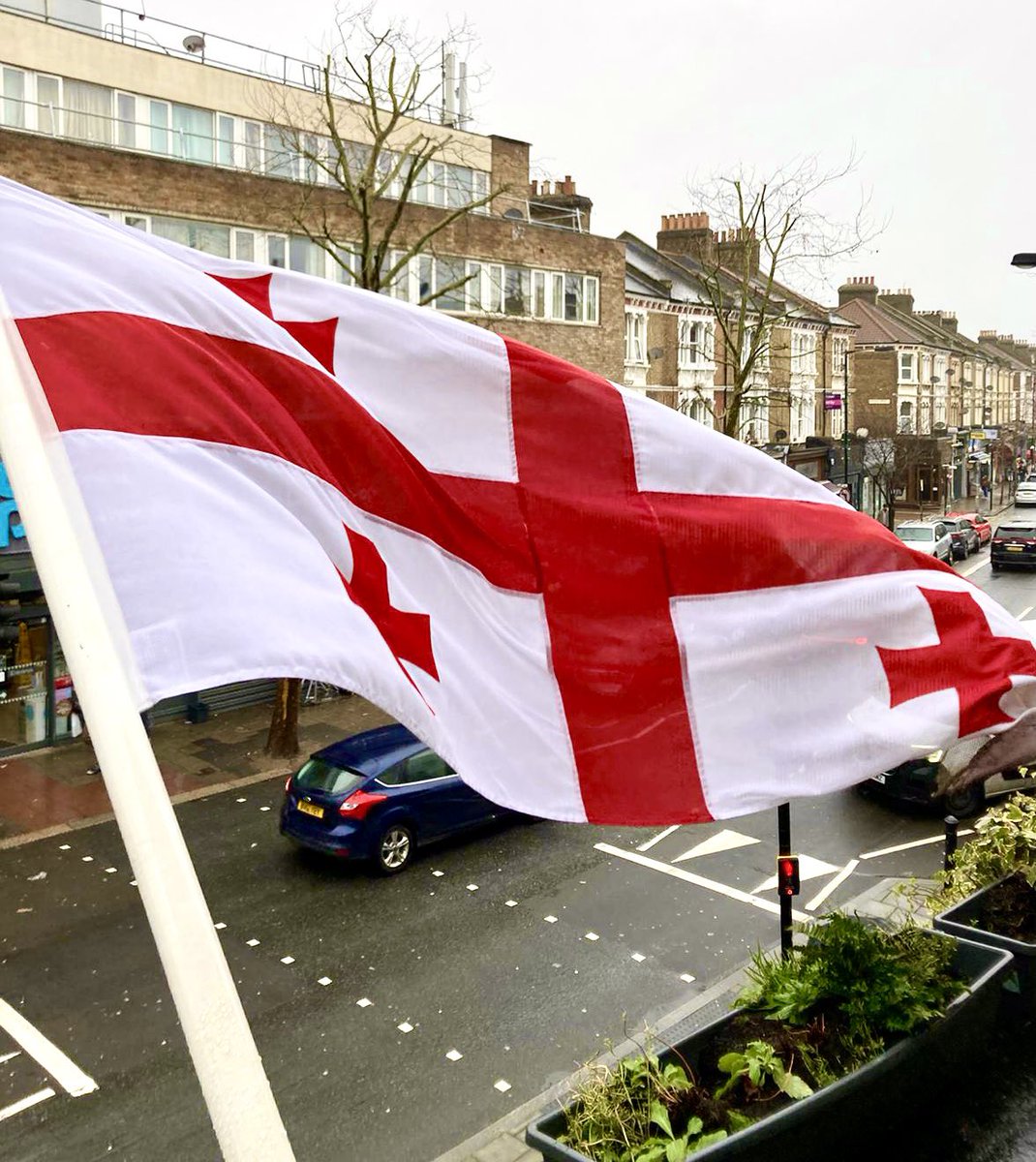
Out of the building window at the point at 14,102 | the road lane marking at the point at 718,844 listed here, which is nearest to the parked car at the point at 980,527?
the road lane marking at the point at 718,844

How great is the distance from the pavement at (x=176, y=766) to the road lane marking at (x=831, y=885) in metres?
8.29

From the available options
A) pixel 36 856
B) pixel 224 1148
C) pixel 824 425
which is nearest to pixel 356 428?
pixel 224 1148

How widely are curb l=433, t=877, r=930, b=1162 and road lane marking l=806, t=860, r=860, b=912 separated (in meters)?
1.22

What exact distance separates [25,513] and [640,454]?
3.03 metres

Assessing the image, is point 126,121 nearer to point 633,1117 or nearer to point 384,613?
point 384,613

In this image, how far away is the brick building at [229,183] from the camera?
18703 mm

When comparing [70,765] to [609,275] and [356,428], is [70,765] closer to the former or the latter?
[356,428]

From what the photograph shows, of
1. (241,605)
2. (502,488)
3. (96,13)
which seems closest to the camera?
(241,605)

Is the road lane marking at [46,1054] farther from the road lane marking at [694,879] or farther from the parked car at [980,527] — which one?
the parked car at [980,527]

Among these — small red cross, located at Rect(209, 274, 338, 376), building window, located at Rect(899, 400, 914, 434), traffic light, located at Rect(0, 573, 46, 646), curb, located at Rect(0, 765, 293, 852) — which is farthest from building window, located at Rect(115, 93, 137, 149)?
building window, located at Rect(899, 400, 914, 434)

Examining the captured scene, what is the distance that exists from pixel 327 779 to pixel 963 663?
9.15 metres

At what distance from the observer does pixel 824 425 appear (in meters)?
52.7

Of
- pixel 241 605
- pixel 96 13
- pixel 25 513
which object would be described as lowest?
pixel 241 605

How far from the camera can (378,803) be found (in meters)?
12.5
